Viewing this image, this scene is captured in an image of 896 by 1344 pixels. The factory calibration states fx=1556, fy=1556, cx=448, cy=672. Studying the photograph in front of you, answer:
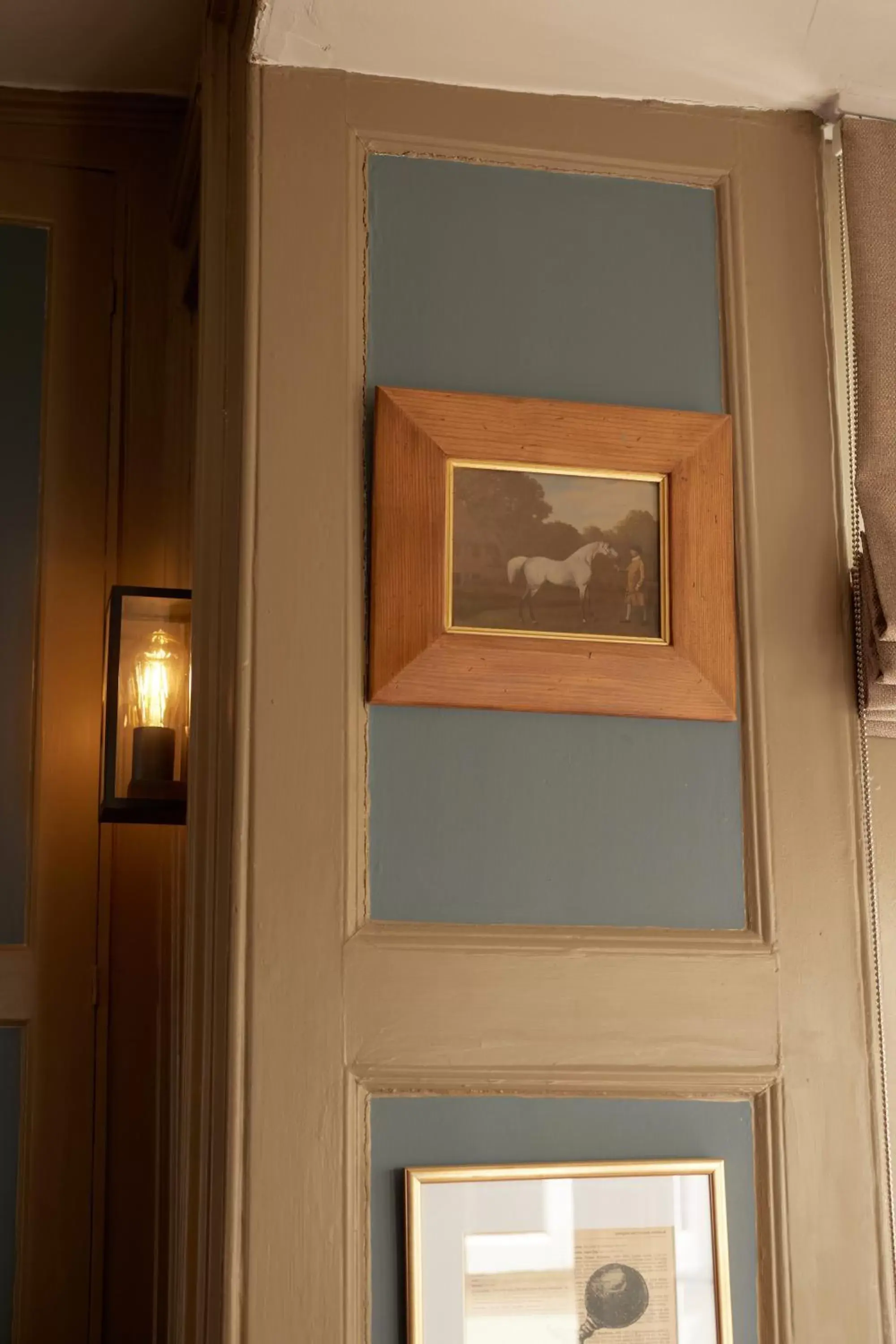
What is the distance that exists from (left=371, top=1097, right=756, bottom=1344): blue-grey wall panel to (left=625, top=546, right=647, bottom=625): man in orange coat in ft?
2.04

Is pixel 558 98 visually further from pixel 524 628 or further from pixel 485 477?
pixel 524 628

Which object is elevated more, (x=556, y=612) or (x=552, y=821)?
(x=556, y=612)

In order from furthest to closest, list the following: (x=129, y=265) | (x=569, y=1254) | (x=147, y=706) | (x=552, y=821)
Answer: (x=129, y=265)
(x=147, y=706)
(x=552, y=821)
(x=569, y=1254)

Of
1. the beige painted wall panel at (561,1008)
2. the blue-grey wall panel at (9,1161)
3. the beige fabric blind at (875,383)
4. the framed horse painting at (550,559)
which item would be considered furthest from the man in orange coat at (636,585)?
the blue-grey wall panel at (9,1161)

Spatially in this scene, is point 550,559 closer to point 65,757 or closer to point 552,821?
point 552,821

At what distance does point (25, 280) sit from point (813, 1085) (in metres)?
1.84

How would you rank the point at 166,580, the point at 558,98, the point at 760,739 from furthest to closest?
the point at 166,580
the point at 558,98
the point at 760,739

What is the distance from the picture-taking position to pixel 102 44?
8.59 feet

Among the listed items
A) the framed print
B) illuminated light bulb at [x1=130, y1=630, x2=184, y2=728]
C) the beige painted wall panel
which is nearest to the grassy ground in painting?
the beige painted wall panel

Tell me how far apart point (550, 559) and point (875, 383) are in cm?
53

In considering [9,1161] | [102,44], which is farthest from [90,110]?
[9,1161]

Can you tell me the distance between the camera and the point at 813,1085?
197cm

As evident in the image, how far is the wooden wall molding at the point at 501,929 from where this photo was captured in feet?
6.02

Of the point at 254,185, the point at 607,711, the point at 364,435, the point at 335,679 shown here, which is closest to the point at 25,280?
the point at 254,185
